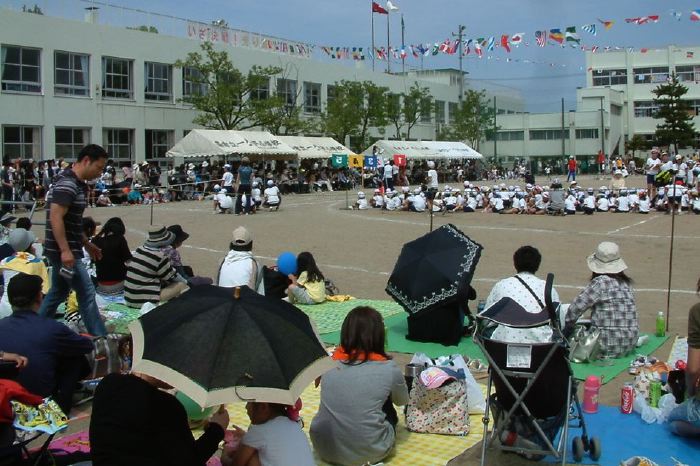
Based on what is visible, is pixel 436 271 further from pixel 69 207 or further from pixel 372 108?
pixel 372 108

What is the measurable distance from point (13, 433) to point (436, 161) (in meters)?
54.2

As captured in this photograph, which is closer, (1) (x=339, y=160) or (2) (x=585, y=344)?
(2) (x=585, y=344)

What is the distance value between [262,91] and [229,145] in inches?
518

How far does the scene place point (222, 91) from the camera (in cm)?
4291

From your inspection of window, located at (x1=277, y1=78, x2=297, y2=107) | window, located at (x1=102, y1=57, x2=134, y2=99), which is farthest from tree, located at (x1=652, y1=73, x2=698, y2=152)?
window, located at (x1=102, y1=57, x2=134, y2=99)

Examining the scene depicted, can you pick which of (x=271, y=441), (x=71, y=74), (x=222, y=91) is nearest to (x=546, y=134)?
(x=222, y=91)

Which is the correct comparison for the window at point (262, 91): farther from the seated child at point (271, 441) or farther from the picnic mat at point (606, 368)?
the seated child at point (271, 441)

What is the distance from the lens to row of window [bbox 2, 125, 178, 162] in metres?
35.2

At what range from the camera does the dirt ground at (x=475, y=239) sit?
11883 millimetres

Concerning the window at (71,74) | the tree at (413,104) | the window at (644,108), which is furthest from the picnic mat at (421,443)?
the window at (644,108)

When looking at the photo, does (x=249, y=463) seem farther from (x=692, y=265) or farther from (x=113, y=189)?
(x=113, y=189)

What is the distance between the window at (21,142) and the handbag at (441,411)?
1288 inches

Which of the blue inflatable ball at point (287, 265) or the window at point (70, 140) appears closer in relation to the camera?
the blue inflatable ball at point (287, 265)

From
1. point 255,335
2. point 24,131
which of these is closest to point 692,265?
point 255,335
